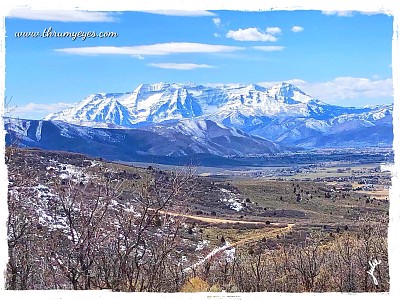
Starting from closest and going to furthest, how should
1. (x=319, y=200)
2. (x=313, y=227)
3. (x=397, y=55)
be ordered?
(x=397, y=55)
(x=313, y=227)
(x=319, y=200)

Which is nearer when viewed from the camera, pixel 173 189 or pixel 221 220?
pixel 173 189

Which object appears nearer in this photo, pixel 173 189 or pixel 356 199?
pixel 173 189

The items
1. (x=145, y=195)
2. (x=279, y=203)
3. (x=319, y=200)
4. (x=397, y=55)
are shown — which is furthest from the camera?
(x=319, y=200)

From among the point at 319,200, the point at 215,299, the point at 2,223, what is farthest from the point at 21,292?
the point at 319,200

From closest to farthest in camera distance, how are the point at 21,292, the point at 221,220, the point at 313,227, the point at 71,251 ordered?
the point at 21,292, the point at 71,251, the point at 313,227, the point at 221,220

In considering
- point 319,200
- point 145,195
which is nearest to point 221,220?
point 319,200

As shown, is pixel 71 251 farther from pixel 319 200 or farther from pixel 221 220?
pixel 319 200

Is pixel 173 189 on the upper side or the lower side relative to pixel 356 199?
lower

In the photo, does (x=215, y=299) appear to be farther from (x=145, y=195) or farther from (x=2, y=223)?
(x=145, y=195)
